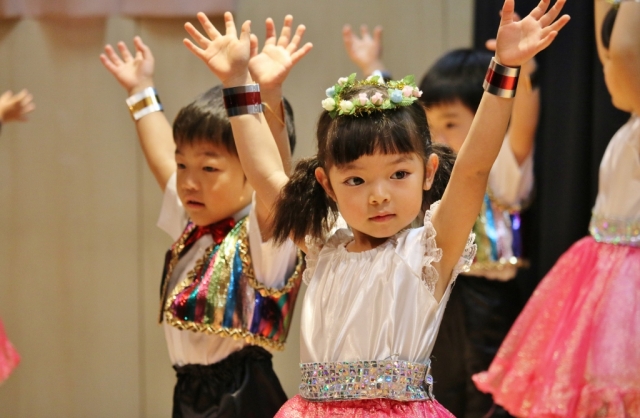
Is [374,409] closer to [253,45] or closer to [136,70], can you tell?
[253,45]

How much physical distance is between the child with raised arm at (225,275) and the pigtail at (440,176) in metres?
0.37

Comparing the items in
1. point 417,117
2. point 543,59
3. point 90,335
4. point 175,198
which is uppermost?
point 543,59

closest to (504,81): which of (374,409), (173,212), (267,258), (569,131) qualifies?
(374,409)

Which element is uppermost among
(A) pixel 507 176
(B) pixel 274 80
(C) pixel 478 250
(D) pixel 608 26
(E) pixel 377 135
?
(D) pixel 608 26

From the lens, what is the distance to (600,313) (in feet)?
6.03

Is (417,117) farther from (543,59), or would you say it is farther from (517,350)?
(543,59)

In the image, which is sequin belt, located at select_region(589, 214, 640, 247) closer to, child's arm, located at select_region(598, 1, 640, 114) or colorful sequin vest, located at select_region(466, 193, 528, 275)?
child's arm, located at select_region(598, 1, 640, 114)

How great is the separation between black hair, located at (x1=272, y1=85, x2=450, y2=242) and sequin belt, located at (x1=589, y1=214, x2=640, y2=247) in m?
0.63

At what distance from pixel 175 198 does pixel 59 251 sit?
0.92 metres

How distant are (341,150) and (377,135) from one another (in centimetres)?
7

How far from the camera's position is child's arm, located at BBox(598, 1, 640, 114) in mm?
1851

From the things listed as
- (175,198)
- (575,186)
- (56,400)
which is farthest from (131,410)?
(575,186)

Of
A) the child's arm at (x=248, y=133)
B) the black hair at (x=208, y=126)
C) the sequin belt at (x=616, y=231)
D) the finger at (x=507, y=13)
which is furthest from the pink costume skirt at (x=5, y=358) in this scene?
the finger at (x=507, y=13)

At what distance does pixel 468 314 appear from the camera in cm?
246
